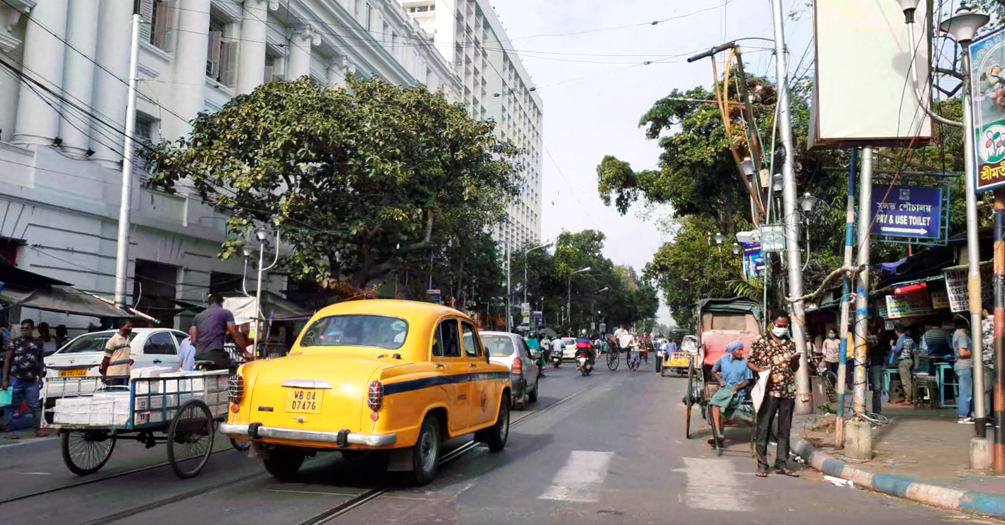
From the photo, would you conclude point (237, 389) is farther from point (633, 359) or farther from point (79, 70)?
point (633, 359)

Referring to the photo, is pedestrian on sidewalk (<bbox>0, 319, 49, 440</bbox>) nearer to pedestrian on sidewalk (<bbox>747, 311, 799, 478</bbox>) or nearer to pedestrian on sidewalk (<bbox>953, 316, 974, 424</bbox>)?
pedestrian on sidewalk (<bbox>747, 311, 799, 478</bbox>)

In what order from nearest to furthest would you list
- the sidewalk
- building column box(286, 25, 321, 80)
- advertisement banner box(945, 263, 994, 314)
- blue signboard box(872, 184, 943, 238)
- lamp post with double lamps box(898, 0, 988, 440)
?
1. the sidewalk
2. lamp post with double lamps box(898, 0, 988, 440)
3. blue signboard box(872, 184, 943, 238)
4. advertisement banner box(945, 263, 994, 314)
5. building column box(286, 25, 321, 80)

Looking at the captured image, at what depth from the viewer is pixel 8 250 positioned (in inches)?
730

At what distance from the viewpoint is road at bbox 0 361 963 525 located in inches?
258

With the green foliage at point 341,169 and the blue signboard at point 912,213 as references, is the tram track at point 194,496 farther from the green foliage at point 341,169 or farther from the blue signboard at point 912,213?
the green foliage at point 341,169

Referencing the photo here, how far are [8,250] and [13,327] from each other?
267cm

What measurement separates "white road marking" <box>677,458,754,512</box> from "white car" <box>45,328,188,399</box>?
934 cm

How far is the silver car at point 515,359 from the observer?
52.2 feet

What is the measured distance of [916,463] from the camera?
925cm

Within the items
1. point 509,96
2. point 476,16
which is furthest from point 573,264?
point 476,16

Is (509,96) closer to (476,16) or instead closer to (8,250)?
(476,16)

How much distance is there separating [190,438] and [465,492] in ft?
9.55

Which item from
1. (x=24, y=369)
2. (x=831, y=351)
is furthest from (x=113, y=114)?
(x=831, y=351)

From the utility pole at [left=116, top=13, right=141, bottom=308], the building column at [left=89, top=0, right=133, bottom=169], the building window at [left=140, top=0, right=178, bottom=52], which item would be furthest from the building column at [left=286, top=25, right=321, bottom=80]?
the utility pole at [left=116, top=13, right=141, bottom=308]
